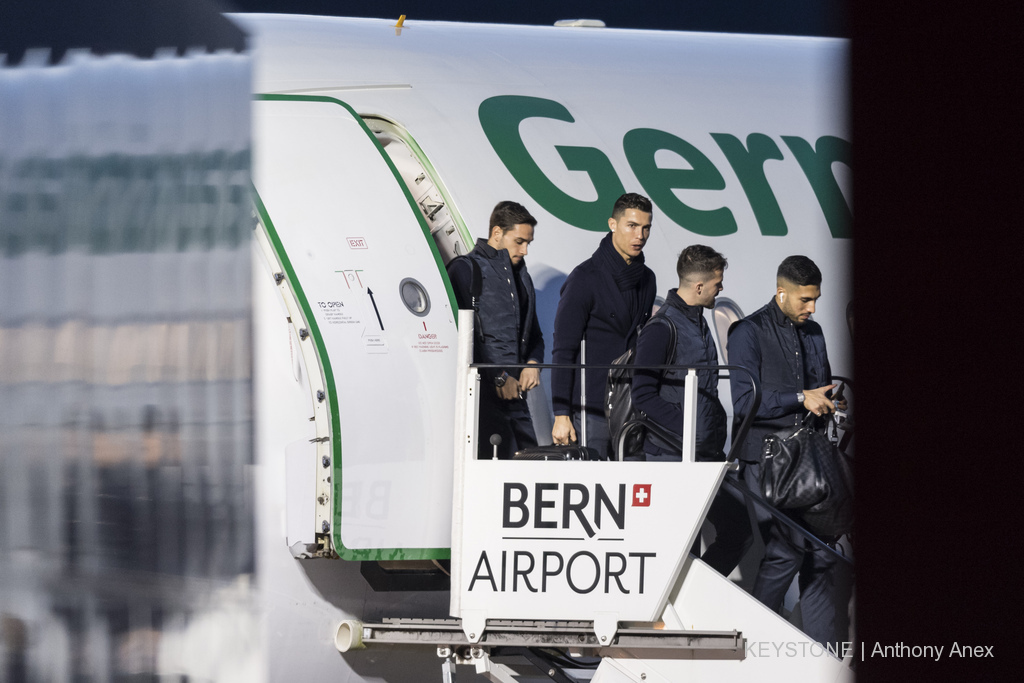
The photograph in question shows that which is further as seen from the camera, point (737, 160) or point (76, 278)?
point (737, 160)

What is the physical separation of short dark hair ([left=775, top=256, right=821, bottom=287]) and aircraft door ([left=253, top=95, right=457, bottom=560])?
153 centimetres

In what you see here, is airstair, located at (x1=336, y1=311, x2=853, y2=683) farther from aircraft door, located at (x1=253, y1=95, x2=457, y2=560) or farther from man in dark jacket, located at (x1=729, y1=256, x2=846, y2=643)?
man in dark jacket, located at (x1=729, y1=256, x2=846, y2=643)

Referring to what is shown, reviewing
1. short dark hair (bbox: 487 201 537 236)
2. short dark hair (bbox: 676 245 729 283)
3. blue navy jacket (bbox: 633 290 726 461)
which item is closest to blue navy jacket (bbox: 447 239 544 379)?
short dark hair (bbox: 487 201 537 236)

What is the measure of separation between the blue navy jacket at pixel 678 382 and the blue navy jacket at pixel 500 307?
1.51 ft

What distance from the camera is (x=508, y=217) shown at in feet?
13.5

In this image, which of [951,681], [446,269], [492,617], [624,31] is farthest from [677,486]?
[624,31]

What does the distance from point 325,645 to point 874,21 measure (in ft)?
12.4

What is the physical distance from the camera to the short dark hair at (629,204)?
421 cm

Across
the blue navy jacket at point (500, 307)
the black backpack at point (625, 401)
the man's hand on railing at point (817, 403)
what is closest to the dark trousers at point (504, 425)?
the blue navy jacket at point (500, 307)

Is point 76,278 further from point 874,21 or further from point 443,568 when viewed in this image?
point 874,21

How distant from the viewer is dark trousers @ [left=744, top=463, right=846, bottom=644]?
4.07 metres

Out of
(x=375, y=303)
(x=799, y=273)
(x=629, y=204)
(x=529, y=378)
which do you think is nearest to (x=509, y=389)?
(x=529, y=378)

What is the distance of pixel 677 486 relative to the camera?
372cm

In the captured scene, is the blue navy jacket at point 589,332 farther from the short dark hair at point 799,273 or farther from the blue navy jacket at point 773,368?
the short dark hair at point 799,273
